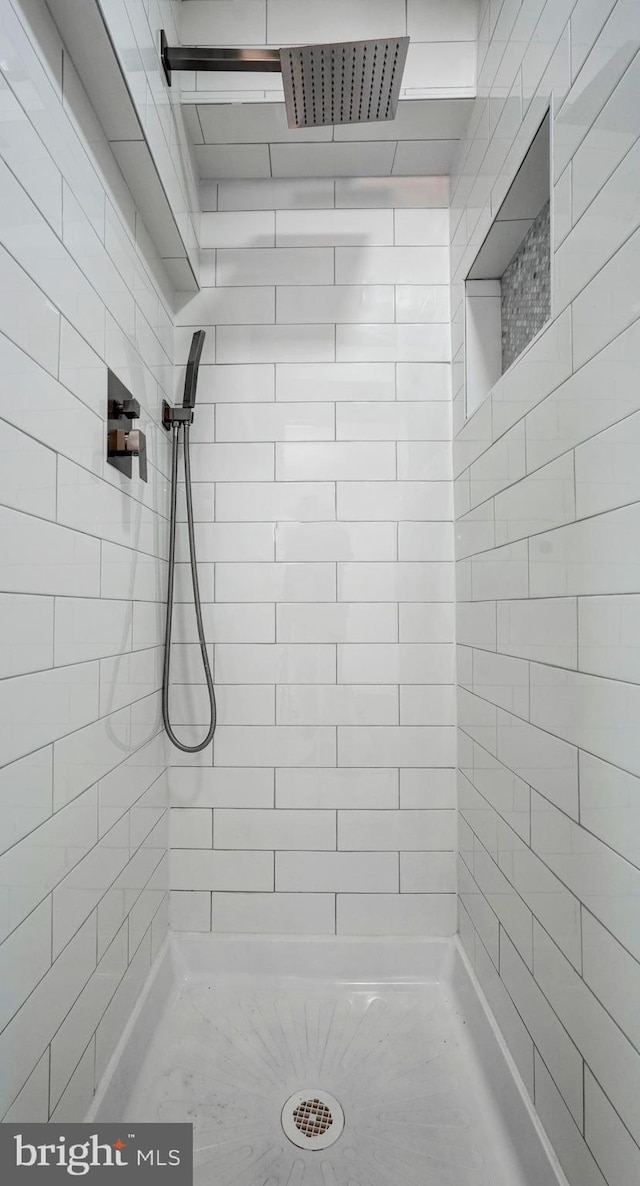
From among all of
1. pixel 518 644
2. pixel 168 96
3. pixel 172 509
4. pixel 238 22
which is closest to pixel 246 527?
pixel 172 509

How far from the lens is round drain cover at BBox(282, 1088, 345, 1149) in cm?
134

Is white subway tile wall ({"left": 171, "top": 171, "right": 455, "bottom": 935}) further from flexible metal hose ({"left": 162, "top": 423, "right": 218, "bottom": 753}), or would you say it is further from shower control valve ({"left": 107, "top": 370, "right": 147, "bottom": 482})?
shower control valve ({"left": 107, "top": 370, "right": 147, "bottom": 482})


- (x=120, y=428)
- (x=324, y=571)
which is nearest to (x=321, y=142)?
(x=120, y=428)

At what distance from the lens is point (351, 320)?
1.97m

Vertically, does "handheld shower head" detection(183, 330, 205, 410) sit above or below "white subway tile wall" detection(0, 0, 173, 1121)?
above

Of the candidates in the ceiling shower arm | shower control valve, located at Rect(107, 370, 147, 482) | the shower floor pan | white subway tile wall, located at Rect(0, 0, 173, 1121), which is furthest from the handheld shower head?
the shower floor pan

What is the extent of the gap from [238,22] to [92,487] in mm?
1407

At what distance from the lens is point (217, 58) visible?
1.45 m

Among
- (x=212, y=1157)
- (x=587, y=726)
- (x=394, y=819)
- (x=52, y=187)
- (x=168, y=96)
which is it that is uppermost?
(x=168, y=96)

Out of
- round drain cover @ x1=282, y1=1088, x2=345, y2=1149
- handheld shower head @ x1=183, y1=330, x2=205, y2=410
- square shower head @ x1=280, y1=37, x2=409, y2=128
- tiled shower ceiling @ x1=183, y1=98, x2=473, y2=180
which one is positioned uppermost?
tiled shower ceiling @ x1=183, y1=98, x2=473, y2=180

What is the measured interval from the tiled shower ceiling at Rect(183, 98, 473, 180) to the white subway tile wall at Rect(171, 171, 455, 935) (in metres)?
0.06

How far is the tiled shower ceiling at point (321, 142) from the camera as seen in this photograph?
171 centimetres

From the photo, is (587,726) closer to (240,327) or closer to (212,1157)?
(212,1157)

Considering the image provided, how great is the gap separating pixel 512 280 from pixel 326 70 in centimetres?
64
